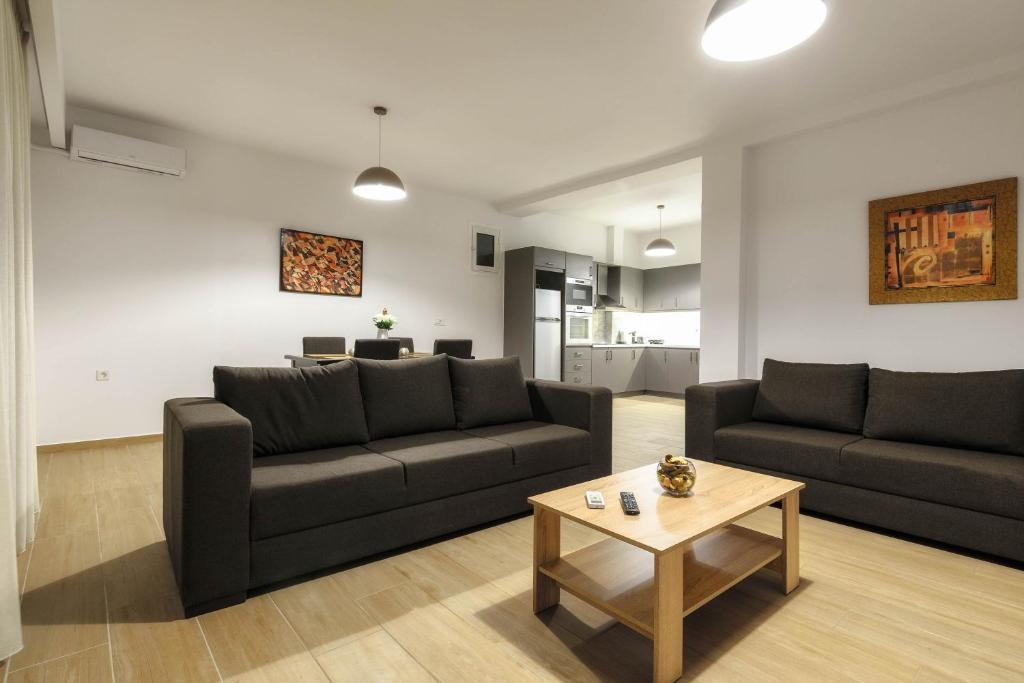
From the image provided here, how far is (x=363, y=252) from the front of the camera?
568 centimetres

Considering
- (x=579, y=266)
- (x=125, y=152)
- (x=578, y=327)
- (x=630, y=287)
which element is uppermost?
(x=125, y=152)

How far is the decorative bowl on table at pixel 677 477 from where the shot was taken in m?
1.89

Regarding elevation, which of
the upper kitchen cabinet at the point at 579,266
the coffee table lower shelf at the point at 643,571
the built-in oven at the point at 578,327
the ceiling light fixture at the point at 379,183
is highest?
the ceiling light fixture at the point at 379,183

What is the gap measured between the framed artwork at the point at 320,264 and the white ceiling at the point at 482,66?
965mm

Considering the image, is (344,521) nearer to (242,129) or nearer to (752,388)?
Answer: (752,388)

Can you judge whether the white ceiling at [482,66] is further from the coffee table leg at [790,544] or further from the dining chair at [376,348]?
the coffee table leg at [790,544]

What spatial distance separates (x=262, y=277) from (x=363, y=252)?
111cm

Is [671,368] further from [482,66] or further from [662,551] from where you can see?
[662,551]

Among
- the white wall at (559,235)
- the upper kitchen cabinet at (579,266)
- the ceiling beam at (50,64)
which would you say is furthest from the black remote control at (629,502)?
the white wall at (559,235)

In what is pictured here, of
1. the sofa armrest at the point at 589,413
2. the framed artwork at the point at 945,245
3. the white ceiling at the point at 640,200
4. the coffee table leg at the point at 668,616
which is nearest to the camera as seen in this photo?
the coffee table leg at the point at 668,616

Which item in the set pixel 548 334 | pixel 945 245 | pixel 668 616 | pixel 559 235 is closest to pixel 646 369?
pixel 548 334

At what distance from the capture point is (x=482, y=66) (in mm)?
3387

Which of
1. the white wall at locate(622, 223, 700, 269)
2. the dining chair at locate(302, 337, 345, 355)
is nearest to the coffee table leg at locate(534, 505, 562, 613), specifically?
the dining chair at locate(302, 337, 345, 355)

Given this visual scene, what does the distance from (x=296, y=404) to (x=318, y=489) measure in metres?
0.62
